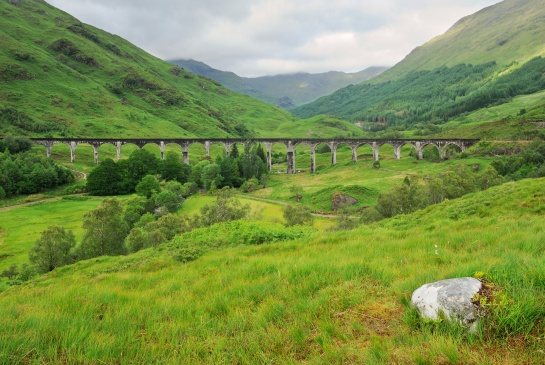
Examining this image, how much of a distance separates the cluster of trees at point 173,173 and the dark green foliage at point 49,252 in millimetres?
46776

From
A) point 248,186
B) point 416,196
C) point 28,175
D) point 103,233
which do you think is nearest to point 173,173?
point 248,186

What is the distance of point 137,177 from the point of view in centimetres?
→ 8744

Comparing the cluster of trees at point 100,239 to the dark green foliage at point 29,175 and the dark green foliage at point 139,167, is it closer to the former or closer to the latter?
the dark green foliage at point 139,167

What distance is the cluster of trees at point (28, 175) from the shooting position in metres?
72.1

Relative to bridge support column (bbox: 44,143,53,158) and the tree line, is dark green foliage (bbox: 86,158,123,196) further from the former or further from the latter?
bridge support column (bbox: 44,143,53,158)

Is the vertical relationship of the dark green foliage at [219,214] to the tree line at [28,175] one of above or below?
below

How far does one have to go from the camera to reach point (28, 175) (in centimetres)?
→ 7606

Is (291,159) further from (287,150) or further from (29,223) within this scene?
(29,223)

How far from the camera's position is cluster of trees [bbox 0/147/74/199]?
2838 inches

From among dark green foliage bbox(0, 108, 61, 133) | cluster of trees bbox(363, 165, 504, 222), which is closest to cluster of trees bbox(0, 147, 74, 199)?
dark green foliage bbox(0, 108, 61, 133)

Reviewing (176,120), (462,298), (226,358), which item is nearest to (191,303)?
(226,358)

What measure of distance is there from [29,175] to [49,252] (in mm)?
58018

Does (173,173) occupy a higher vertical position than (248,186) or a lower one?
higher

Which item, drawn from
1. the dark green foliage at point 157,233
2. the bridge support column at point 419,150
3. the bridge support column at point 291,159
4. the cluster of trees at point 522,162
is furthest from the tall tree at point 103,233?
the bridge support column at point 419,150
